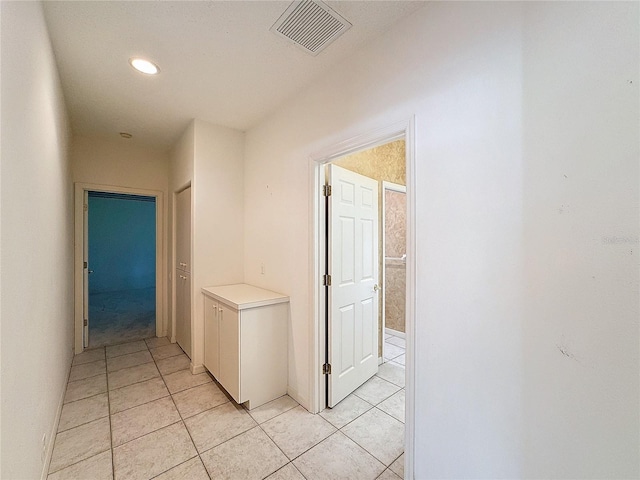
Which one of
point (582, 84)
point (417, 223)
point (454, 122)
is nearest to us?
point (582, 84)

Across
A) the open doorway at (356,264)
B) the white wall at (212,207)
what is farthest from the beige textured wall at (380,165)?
the white wall at (212,207)

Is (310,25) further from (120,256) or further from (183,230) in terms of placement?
(120,256)

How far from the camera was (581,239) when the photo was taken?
0.93 m

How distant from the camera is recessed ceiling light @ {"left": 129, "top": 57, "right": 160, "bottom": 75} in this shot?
72.4 inches

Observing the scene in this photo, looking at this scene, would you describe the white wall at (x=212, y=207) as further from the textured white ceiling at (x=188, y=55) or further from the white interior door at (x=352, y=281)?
the white interior door at (x=352, y=281)

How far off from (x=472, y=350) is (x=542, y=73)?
3.92 feet

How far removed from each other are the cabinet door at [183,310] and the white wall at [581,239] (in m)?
3.04

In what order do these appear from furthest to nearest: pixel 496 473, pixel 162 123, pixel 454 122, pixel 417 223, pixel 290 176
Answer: pixel 162 123
pixel 290 176
pixel 417 223
pixel 454 122
pixel 496 473

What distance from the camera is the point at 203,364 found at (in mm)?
2740

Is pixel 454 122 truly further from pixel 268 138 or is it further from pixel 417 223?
pixel 268 138

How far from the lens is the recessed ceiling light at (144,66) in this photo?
1840 mm

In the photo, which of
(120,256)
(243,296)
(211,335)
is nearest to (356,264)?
(243,296)

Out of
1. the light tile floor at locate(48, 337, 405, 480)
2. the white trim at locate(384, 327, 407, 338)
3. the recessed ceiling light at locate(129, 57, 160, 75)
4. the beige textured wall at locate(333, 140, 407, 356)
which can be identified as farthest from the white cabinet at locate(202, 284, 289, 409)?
the white trim at locate(384, 327, 407, 338)

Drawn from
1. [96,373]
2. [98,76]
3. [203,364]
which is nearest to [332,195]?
[98,76]
